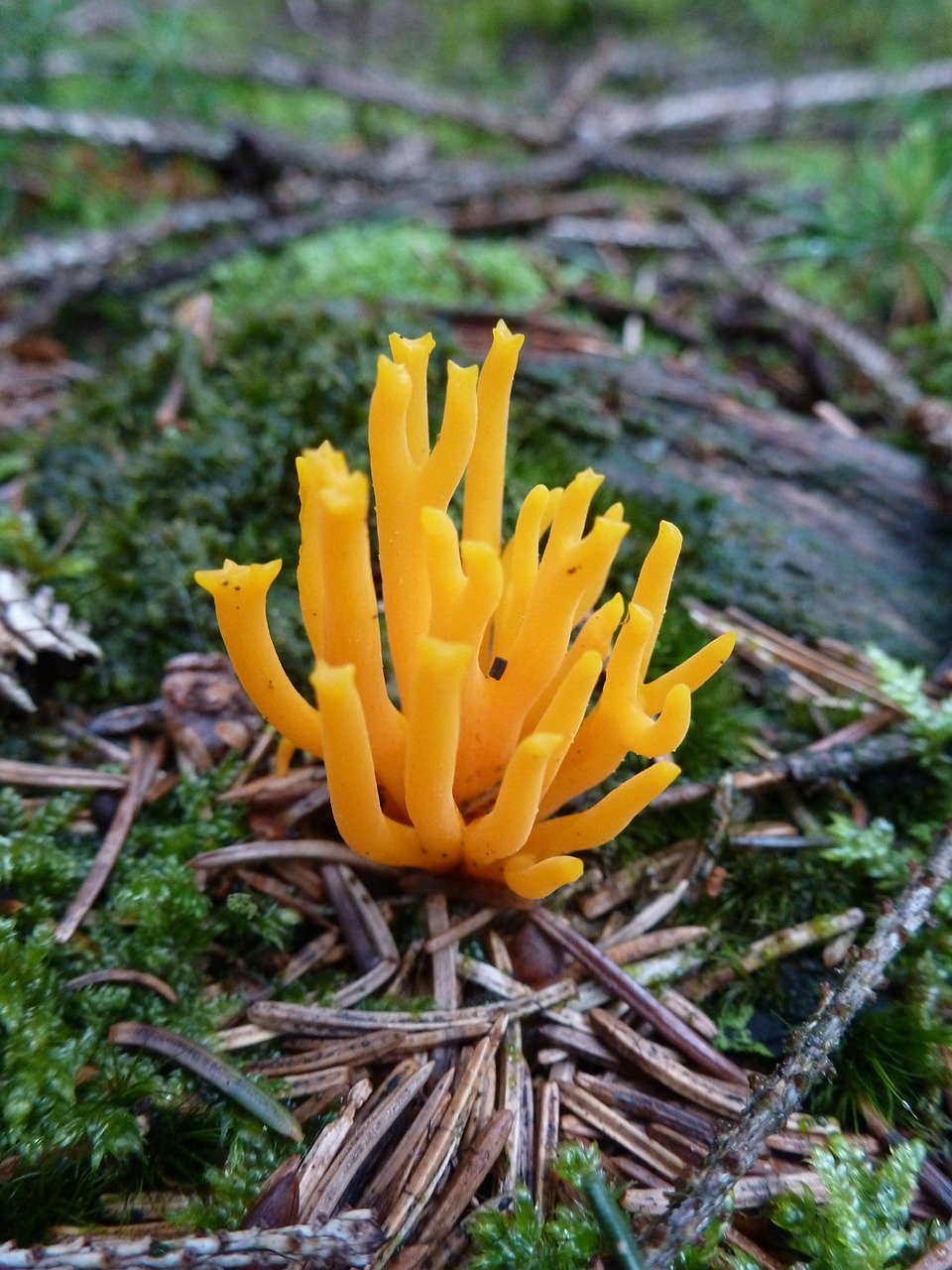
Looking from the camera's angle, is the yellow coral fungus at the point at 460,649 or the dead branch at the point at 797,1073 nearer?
the dead branch at the point at 797,1073

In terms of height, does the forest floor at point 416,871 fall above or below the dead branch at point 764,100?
below

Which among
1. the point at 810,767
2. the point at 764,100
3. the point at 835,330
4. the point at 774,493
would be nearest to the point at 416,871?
the point at 810,767

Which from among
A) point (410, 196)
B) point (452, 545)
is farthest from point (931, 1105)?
point (410, 196)

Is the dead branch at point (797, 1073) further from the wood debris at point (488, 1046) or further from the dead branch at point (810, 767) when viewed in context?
the dead branch at point (810, 767)

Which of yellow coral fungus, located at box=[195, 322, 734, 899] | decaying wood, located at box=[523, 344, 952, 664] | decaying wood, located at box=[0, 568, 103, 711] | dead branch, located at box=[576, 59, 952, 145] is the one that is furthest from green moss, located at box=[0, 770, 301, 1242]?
dead branch, located at box=[576, 59, 952, 145]

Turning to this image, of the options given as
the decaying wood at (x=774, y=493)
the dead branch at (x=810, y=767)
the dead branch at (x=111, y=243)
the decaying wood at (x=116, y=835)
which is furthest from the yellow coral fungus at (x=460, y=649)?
the dead branch at (x=111, y=243)

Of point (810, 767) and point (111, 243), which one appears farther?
point (111, 243)

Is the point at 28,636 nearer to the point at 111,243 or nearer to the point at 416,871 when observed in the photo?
the point at 416,871
